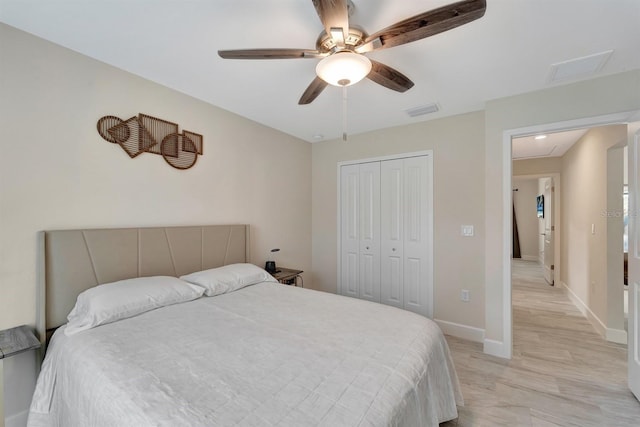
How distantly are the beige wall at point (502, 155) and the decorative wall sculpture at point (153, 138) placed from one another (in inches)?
115

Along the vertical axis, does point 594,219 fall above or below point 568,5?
below

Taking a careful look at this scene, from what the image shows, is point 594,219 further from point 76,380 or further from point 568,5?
point 76,380

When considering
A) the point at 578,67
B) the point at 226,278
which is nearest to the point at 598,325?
the point at 578,67

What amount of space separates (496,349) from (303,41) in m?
3.15

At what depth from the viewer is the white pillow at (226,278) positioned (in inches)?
88.5

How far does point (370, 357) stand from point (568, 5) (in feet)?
7.02

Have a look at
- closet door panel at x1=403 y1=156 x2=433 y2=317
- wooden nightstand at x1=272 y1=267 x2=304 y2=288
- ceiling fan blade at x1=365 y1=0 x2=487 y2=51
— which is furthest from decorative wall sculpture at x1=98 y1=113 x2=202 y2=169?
closet door panel at x1=403 y1=156 x2=433 y2=317

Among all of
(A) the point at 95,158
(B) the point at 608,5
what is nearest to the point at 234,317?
(A) the point at 95,158

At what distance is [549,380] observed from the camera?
220cm

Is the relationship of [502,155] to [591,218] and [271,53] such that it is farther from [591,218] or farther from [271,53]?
[271,53]

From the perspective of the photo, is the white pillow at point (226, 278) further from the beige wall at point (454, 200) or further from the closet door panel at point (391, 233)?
the beige wall at point (454, 200)

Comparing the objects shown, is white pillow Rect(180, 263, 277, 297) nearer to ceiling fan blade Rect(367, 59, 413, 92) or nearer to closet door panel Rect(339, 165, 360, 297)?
closet door panel Rect(339, 165, 360, 297)

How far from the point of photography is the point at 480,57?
1.95 meters

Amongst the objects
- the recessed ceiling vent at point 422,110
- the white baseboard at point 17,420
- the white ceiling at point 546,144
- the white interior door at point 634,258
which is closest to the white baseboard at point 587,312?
the white interior door at point 634,258
